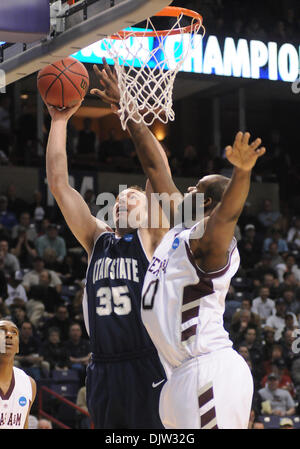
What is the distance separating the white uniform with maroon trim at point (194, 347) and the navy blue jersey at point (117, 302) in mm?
549

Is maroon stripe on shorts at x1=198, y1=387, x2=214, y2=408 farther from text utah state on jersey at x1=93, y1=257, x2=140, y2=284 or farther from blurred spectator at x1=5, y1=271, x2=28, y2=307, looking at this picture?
blurred spectator at x1=5, y1=271, x2=28, y2=307

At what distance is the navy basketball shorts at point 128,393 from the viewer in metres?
4.18

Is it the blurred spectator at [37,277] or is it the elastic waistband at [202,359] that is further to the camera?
the blurred spectator at [37,277]

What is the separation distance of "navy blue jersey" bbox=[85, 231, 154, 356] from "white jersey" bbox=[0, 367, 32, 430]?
1.79m

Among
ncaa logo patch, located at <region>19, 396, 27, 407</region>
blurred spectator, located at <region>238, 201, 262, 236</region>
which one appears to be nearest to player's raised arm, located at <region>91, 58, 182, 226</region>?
ncaa logo patch, located at <region>19, 396, 27, 407</region>

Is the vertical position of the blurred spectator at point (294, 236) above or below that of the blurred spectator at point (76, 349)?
above

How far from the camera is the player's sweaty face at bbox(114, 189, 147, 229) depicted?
4375 millimetres

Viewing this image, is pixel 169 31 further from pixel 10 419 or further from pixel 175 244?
pixel 10 419

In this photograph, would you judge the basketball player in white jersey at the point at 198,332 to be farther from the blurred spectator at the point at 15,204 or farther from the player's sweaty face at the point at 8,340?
the blurred spectator at the point at 15,204

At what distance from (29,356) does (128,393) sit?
5.85m

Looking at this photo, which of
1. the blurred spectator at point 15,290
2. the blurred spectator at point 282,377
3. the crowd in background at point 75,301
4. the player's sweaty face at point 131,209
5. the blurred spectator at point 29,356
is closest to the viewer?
the player's sweaty face at point 131,209

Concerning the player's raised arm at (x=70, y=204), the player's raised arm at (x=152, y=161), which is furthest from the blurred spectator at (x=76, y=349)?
the player's raised arm at (x=152, y=161)
